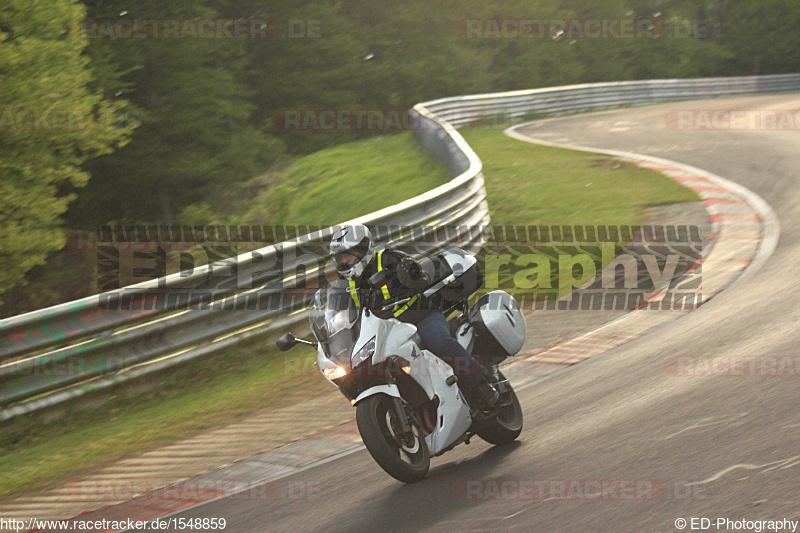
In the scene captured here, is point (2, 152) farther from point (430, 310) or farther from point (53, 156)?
point (430, 310)

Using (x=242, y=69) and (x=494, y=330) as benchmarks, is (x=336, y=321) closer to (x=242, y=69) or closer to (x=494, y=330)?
(x=494, y=330)

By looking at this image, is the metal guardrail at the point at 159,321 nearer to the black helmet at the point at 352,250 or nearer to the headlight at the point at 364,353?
the black helmet at the point at 352,250

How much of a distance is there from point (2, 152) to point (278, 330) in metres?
7.86

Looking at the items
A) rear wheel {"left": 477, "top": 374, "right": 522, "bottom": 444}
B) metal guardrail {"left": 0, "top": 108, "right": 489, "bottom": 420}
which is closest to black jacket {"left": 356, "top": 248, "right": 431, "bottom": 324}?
rear wheel {"left": 477, "top": 374, "right": 522, "bottom": 444}

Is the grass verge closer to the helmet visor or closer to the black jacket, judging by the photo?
the black jacket

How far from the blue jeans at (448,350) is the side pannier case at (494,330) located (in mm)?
268

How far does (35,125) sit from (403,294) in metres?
11.1

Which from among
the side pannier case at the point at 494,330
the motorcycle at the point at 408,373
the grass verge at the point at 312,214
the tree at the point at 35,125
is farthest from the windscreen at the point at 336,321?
the tree at the point at 35,125

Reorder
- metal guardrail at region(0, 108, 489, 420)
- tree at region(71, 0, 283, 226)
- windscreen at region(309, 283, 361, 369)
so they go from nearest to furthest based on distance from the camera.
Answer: windscreen at region(309, 283, 361, 369)
metal guardrail at region(0, 108, 489, 420)
tree at region(71, 0, 283, 226)

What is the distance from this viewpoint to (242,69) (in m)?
38.9

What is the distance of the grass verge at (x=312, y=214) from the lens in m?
7.48

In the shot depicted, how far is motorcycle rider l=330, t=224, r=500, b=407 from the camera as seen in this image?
5.57 meters

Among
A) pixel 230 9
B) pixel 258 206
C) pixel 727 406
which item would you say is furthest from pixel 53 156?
pixel 230 9

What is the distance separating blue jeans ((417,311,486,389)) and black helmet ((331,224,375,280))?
0.62m
